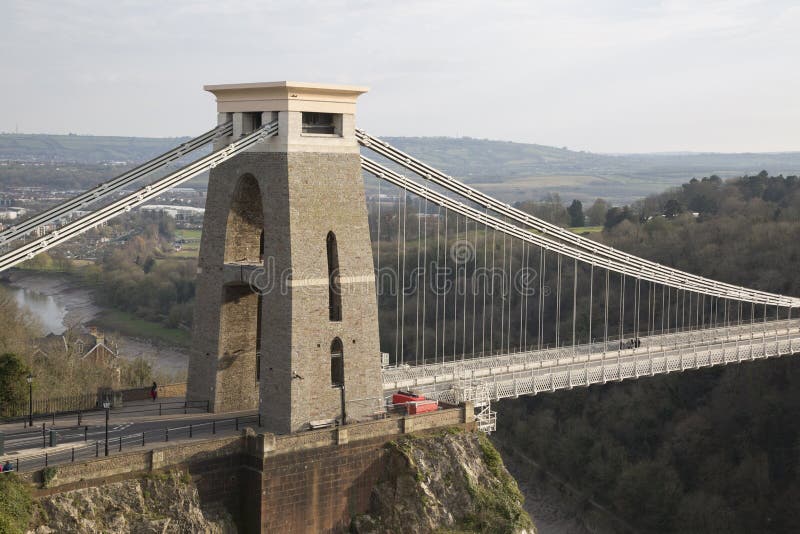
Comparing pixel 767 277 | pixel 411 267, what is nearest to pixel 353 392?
pixel 767 277

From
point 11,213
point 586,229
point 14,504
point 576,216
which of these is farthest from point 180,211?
point 14,504

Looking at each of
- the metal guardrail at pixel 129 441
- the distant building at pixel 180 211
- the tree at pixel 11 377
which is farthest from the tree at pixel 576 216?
the tree at pixel 11 377

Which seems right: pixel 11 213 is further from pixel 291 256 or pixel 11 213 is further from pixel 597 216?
pixel 291 256

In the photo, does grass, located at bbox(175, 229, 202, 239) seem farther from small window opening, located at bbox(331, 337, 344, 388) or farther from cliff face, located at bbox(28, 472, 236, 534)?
cliff face, located at bbox(28, 472, 236, 534)

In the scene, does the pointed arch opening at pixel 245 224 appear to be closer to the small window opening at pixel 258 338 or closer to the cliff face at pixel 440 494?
the small window opening at pixel 258 338

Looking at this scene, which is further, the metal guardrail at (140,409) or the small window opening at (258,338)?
the small window opening at (258,338)

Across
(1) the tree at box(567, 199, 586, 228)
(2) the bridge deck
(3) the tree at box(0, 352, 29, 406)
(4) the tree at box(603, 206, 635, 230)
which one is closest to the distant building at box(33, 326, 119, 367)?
(3) the tree at box(0, 352, 29, 406)
